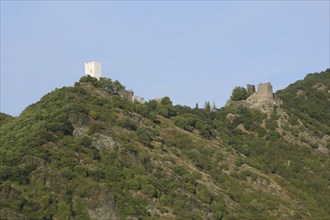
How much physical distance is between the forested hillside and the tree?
5.50 metres

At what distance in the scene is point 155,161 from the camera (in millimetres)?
106125

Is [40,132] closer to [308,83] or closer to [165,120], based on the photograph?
[165,120]

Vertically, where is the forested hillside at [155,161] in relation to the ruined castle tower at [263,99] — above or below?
below

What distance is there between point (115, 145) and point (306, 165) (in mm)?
30603

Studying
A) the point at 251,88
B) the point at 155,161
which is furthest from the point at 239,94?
the point at 155,161

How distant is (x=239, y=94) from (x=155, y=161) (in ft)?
134

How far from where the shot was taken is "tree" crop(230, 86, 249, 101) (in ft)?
472

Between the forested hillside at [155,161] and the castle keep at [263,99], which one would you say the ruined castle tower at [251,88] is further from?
the forested hillside at [155,161]

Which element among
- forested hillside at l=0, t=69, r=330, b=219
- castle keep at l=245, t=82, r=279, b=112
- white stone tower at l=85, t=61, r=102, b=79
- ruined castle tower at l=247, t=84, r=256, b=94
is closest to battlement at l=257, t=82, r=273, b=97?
castle keep at l=245, t=82, r=279, b=112

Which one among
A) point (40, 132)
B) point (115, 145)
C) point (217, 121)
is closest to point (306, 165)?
point (217, 121)

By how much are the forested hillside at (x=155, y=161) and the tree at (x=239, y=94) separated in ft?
18.0

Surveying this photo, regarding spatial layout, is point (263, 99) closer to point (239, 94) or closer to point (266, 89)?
point (266, 89)

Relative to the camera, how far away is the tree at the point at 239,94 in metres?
144

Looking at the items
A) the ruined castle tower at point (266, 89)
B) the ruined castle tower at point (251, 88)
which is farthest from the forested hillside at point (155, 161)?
the ruined castle tower at point (251, 88)
